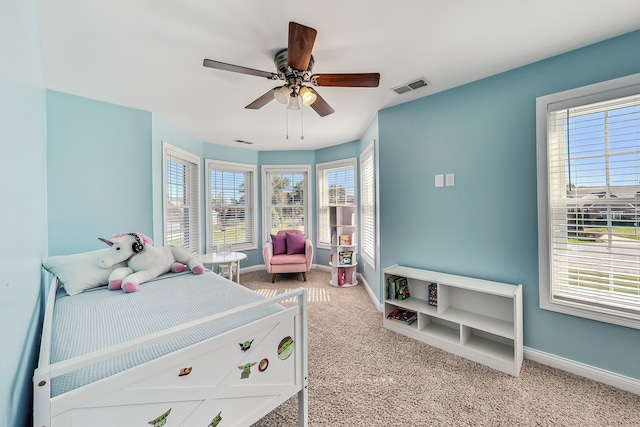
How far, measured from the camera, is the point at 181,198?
150 inches

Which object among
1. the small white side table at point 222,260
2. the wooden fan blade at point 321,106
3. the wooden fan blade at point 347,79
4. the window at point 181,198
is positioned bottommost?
the small white side table at point 222,260

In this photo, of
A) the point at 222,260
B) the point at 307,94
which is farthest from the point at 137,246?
the point at 307,94

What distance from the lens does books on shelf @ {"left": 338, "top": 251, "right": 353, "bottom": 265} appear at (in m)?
4.05

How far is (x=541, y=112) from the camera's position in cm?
197

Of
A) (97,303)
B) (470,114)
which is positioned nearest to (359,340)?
(97,303)

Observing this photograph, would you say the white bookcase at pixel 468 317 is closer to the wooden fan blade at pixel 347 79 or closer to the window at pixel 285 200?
the wooden fan blade at pixel 347 79

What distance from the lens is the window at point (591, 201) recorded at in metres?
1.69

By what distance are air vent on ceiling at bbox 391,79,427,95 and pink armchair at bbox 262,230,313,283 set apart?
2.66 m

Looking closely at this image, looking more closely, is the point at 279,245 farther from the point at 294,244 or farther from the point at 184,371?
the point at 184,371

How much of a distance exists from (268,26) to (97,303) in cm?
206

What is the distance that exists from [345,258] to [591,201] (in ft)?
9.32

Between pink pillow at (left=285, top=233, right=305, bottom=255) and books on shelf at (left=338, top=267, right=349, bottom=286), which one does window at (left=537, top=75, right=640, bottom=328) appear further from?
pink pillow at (left=285, top=233, right=305, bottom=255)

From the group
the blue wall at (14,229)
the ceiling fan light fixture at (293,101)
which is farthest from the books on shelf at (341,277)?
the blue wall at (14,229)

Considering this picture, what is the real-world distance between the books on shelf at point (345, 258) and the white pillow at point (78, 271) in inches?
112
